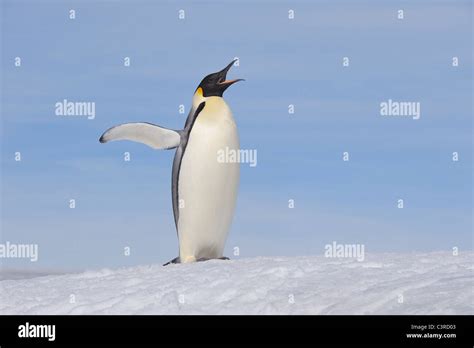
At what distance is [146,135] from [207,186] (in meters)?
0.88

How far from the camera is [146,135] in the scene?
25.5 ft

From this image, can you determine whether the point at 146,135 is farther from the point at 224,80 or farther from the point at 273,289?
the point at 273,289

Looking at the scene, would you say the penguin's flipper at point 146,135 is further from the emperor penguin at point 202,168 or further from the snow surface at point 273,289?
the snow surface at point 273,289

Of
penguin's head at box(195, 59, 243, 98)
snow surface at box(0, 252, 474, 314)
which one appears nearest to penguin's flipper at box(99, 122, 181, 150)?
penguin's head at box(195, 59, 243, 98)

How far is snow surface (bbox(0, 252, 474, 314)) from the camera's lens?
15.2ft

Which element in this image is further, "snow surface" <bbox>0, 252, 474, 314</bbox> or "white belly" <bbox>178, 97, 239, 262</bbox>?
"white belly" <bbox>178, 97, 239, 262</bbox>

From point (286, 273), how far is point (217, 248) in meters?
2.17

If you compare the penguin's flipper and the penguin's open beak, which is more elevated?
the penguin's open beak

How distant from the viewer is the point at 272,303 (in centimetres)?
489

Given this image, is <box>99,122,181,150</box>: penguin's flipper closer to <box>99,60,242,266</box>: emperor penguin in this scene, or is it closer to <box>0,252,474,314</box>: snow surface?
<box>99,60,242,266</box>: emperor penguin

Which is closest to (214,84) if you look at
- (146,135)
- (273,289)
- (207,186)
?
(146,135)

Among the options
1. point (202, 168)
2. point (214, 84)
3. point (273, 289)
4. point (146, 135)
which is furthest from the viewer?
point (214, 84)
